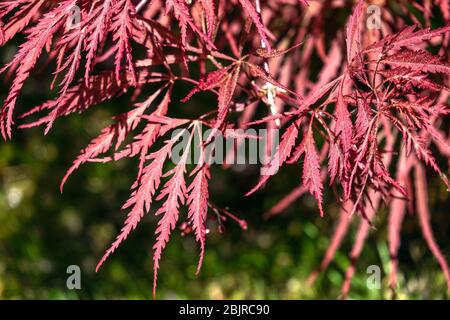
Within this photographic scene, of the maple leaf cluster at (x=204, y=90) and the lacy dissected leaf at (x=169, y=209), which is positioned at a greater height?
the maple leaf cluster at (x=204, y=90)

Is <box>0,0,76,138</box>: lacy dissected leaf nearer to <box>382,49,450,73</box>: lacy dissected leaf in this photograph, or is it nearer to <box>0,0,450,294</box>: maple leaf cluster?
<box>0,0,450,294</box>: maple leaf cluster

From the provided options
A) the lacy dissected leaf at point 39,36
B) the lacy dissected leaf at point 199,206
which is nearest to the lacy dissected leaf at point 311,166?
the lacy dissected leaf at point 199,206

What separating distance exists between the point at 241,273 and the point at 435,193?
77 cm

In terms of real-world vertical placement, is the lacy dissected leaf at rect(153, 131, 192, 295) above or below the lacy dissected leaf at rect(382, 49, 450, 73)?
below

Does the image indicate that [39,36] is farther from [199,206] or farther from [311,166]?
[311,166]

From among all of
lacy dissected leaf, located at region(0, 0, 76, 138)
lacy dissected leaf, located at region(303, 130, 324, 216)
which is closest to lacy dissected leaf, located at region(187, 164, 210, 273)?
lacy dissected leaf, located at region(303, 130, 324, 216)

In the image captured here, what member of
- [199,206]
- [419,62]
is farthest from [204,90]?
[419,62]

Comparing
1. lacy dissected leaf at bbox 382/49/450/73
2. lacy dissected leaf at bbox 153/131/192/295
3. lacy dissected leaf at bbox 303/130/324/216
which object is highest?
lacy dissected leaf at bbox 382/49/450/73

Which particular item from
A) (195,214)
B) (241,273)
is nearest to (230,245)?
(241,273)

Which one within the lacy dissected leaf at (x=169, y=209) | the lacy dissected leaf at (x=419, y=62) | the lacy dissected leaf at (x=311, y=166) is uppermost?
the lacy dissected leaf at (x=419, y=62)

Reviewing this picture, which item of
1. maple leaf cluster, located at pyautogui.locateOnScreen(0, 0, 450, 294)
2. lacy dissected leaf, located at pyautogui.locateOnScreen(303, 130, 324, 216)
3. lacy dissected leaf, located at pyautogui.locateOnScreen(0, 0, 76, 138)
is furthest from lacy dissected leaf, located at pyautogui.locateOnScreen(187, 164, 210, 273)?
lacy dissected leaf, located at pyautogui.locateOnScreen(0, 0, 76, 138)

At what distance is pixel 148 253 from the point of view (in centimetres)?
250

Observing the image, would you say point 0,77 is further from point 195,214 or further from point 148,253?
point 195,214

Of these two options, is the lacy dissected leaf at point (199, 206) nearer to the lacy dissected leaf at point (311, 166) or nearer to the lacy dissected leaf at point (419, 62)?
the lacy dissected leaf at point (311, 166)
